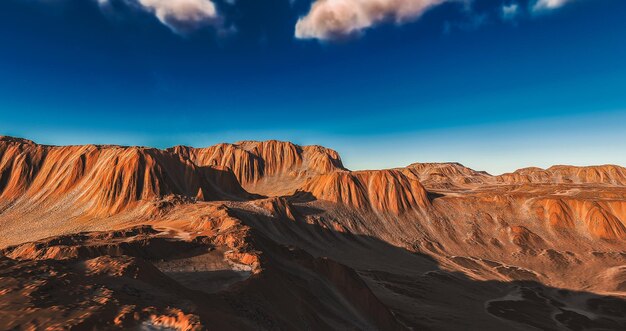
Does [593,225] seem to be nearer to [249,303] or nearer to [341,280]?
[341,280]

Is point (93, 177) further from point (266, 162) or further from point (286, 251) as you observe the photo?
point (266, 162)

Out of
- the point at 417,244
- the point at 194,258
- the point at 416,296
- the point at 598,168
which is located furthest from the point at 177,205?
the point at 598,168

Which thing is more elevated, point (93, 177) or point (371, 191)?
point (93, 177)

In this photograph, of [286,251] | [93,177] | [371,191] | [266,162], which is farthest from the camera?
[266,162]

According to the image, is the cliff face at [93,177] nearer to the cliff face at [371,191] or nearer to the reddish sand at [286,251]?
the reddish sand at [286,251]

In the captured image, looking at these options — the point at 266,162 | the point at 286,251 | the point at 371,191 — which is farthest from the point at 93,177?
the point at 266,162

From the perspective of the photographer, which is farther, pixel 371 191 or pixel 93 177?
pixel 371 191
